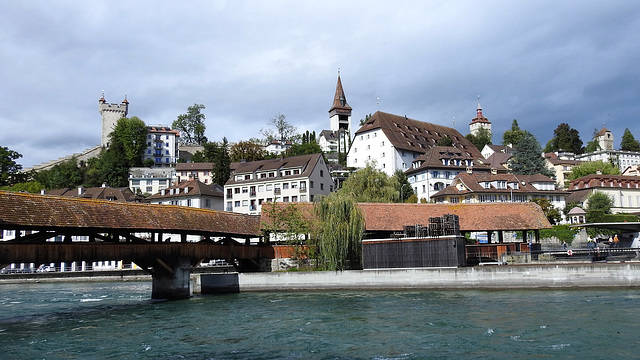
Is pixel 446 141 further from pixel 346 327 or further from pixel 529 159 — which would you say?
pixel 346 327

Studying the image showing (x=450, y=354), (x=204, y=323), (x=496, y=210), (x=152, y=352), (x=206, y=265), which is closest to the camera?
(x=450, y=354)

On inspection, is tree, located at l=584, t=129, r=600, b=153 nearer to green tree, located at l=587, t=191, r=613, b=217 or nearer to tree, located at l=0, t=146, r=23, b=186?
green tree, located at l=587, t=191, r=613, b=217

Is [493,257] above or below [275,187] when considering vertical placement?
below

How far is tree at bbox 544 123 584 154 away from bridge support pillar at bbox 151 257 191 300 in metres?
102

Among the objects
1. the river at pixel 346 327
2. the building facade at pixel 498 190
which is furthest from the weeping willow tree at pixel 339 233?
the building facade at pixel 498 190

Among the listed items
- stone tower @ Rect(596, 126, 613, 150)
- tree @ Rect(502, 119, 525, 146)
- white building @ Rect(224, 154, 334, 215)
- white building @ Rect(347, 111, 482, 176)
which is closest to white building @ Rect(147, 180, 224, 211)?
white building @ Rect(224, 154, 334, 215)

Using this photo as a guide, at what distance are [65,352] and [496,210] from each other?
28897 millimetres

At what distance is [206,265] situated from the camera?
162 ft

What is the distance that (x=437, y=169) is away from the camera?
6756cm

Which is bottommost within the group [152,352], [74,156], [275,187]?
[152,352]

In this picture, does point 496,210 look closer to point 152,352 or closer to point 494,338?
point 494,338

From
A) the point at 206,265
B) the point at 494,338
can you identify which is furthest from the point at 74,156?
the point at 494,338

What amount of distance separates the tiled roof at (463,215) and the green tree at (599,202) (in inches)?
1157

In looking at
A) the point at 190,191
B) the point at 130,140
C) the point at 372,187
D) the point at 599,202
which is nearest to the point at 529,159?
the point at 599,202
